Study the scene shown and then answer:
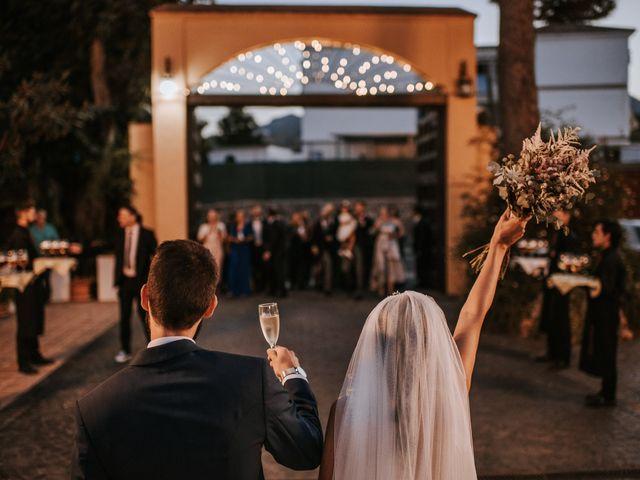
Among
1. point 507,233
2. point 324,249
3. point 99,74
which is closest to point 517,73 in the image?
point 324,249

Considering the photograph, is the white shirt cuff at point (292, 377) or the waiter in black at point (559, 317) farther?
the waiter in black at point (559, 317)

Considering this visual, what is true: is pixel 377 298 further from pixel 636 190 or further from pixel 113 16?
pixel 636 190

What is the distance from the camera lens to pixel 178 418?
2.28m

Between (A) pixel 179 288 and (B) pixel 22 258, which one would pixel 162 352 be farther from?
(B) pixel 22 258

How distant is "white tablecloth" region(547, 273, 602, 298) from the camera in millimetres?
7828

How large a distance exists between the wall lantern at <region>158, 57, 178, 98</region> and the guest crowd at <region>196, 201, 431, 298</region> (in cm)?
261

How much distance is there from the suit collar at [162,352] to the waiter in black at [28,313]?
722cm

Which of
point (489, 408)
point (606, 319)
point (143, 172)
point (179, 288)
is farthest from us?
point (143, 172)

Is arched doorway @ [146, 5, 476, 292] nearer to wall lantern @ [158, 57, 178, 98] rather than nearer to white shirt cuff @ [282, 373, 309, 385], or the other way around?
wall lantern @ [158, 57, 178, 98]

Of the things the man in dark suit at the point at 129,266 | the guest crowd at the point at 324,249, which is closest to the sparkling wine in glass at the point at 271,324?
the man in dark suit at the point at 129,266

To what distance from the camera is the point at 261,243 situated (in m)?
16.3

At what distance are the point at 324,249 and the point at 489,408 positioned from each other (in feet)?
29.5

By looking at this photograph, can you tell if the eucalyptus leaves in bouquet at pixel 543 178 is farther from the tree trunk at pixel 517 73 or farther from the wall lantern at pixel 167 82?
the wall lantern at pixel 167 82

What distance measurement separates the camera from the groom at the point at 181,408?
2281mm
